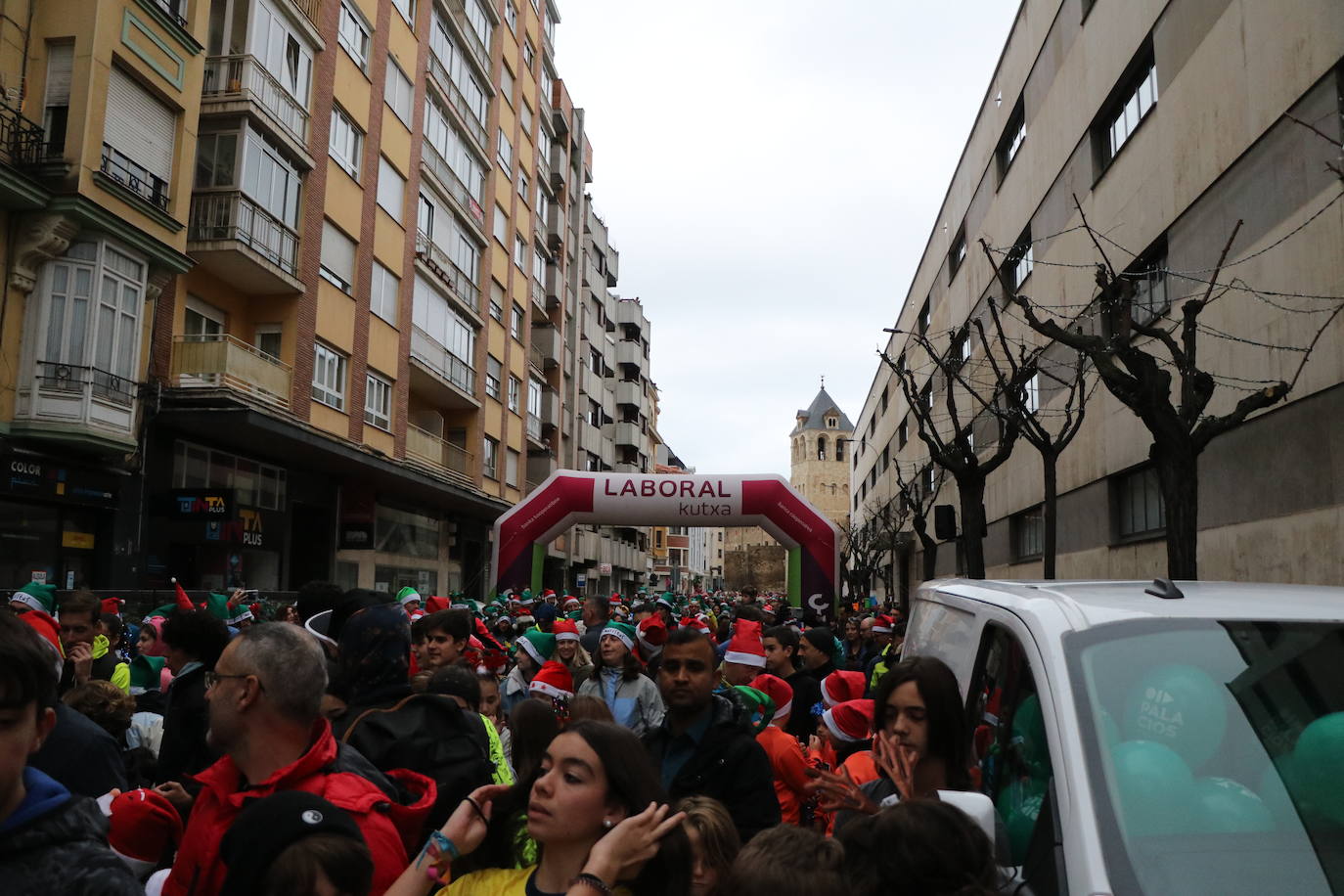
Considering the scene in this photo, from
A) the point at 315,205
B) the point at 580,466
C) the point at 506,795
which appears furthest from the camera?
the point at 580,466

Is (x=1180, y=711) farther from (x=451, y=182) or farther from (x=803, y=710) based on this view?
(x=451, y=182)

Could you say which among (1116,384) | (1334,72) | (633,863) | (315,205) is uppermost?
(315,205)

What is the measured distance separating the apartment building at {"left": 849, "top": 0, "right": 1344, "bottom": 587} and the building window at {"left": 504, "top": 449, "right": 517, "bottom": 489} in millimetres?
16952

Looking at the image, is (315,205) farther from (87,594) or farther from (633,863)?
(633,863)

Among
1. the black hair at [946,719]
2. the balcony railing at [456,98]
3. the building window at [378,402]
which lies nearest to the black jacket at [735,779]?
the black hair at [946,719]

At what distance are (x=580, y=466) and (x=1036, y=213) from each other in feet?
104

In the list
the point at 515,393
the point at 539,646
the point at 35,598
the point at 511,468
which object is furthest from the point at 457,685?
the point at 515,393

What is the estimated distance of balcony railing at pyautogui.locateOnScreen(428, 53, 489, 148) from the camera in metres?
30.0

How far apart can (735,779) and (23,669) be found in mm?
2547

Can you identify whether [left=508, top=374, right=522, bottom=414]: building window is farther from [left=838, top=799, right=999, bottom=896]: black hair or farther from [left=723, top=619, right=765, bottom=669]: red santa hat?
[left=838, top=799, right=999, bottom=896]: black hair

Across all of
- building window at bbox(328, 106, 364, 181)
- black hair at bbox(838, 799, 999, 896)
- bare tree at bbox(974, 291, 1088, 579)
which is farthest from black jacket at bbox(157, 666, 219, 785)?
building window at bbox(328, 106, 364, 181)

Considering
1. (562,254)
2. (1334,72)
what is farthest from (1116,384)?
(562,254)

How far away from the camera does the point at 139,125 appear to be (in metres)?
17.4

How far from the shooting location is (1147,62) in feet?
56.3
